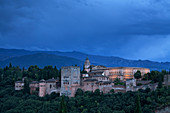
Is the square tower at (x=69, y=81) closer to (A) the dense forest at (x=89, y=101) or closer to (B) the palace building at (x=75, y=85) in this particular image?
(B) the palace building at (x=75, y=85)

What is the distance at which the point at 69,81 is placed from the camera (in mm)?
59125

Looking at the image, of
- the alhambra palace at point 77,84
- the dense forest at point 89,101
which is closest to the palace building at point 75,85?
the alhambra palace at point 77,84

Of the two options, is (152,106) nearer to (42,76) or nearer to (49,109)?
(49,109)

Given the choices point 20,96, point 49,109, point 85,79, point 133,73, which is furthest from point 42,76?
point 133,73

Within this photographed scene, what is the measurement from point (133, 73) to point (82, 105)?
26136 millimetres

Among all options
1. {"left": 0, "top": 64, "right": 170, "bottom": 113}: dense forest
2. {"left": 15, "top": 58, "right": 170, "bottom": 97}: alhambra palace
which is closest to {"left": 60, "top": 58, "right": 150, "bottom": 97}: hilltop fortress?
{"left": 15, "top": 58, "right": 170, "bottom": 97}: alhambra palace

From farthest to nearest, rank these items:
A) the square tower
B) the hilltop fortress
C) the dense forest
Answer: the square tower
the hilltop fortress
the dense forest

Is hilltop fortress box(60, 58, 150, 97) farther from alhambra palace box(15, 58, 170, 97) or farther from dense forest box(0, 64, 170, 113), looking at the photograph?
dense forest box(0, 64, 170, 113)

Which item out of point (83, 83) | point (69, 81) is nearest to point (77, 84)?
point (83, 83)

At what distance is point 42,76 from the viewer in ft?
232

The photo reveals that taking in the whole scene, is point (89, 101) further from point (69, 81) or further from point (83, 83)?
point (69, 81)

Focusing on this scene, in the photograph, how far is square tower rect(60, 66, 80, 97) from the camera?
2308 inches

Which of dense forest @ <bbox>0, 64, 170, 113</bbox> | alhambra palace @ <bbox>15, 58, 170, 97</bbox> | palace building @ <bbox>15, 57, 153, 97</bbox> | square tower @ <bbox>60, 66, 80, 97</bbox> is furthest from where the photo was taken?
square tower @ <bbox>60, 66, 80, 97</bbox>

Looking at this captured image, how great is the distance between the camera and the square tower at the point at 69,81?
192 ft
